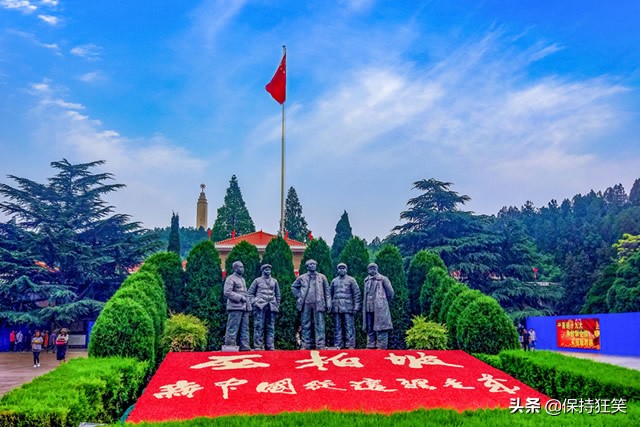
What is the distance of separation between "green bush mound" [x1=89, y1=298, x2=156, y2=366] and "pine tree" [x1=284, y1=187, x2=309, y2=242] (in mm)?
30392

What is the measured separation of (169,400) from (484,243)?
22880 mm

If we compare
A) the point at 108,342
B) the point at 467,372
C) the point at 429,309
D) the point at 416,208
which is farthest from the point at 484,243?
the point at 108,342

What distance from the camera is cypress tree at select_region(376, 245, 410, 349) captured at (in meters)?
12.2

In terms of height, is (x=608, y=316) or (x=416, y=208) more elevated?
(x=416, y=208)

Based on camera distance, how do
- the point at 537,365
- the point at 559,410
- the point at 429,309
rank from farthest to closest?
the point at 429,309
the point at 537,365
the point at 559,410

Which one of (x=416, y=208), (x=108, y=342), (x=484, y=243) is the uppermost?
(x=416, y=208)

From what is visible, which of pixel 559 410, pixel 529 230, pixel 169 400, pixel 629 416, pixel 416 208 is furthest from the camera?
pixel 529 230

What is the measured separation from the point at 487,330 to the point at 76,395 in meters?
6.31

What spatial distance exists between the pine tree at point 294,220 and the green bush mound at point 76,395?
31393 mm

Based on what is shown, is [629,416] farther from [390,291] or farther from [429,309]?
[429,309]

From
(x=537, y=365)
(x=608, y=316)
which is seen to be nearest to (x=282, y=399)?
(x=537, y=365)

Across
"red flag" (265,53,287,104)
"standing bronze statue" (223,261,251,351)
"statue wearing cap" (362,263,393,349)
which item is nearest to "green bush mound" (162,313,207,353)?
"standing bronze statue" (223,261,251,351)

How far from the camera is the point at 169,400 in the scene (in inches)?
246

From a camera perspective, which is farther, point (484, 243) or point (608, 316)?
point (484, 243)
